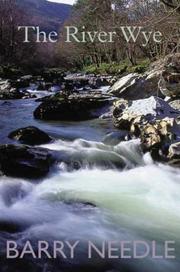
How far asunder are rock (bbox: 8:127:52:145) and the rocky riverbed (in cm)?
3

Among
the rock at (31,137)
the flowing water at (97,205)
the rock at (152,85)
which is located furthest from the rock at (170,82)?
the rock at (31,137)

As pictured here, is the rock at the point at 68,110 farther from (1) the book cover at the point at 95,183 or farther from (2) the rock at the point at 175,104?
(2) the rock at the point at 175,104

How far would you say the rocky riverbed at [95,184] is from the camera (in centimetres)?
676

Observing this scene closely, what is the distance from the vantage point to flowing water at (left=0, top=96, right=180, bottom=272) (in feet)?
20.5

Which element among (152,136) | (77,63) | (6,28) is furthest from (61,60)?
(152,136)

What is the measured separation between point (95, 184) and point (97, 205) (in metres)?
1.21

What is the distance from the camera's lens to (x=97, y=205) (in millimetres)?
8133

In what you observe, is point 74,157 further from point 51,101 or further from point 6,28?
point 6,28

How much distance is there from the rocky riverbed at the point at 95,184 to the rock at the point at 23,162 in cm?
2

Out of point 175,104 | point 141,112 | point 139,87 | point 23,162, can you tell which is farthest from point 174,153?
point 139,87

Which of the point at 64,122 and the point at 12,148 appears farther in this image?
the point at 64,122

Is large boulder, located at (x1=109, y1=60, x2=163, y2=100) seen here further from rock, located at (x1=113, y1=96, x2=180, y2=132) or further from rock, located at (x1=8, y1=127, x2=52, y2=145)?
rock, located at (x1=8, y1=127, x2=52, y2=145)

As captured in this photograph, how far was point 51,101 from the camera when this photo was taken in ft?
54.1

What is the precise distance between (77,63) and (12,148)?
191ft
